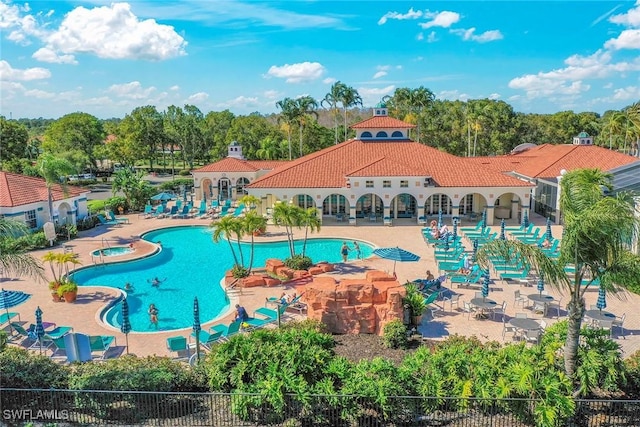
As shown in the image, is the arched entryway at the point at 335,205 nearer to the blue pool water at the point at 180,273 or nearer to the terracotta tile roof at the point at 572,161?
the blue pool water at the point at 180,273

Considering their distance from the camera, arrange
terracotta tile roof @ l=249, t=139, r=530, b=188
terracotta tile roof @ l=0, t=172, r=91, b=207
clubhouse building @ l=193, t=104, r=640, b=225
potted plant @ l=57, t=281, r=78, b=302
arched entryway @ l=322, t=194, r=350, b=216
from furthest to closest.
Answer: arched entryway @ l=322, t=194, r=350, b=216 < terracotta tile roof @ l=249, t=139, r=530, b=188 < clubhouse building @ l=193, t=104, r=640, b=225 < terracotta tile roof @ l=0, t=172, r=91, b=207 < potted plant @ l=57, t=281, r=78, b=302

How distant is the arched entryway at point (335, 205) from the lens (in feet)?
134

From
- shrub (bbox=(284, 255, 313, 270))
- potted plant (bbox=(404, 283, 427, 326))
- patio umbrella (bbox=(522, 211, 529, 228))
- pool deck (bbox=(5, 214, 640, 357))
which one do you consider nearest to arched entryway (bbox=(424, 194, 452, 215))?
patio umbrella (bbox=(522, 211, 529, 228))

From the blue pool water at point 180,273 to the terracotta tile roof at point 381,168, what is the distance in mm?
6643

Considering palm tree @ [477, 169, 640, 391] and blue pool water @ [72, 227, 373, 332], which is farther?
blue pool water @ [72, 227, 373, 332]

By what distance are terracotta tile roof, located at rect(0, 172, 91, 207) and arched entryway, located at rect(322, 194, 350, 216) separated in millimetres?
18837

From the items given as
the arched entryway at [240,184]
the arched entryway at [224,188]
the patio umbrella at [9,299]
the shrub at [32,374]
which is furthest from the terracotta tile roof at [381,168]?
the shrub at [32,374]

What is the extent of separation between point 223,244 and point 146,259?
18.0ft

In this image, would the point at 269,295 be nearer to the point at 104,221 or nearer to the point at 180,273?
the point at 180,273

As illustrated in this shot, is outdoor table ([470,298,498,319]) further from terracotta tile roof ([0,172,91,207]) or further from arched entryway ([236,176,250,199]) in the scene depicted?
arched entryway ([236,176,250,199])

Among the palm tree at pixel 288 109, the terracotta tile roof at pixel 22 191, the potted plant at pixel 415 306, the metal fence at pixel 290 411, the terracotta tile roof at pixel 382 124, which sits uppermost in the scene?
the palm tree at pixel 288 109

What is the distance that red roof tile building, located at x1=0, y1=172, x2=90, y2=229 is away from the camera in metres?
32.5

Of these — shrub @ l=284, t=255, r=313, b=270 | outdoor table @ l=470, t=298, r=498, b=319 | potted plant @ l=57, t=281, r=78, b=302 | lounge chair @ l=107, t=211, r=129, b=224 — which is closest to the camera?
outdoor table @ l=470, t=298, r=498, b=319

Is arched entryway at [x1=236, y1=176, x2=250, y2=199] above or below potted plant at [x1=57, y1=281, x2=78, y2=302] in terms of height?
above
